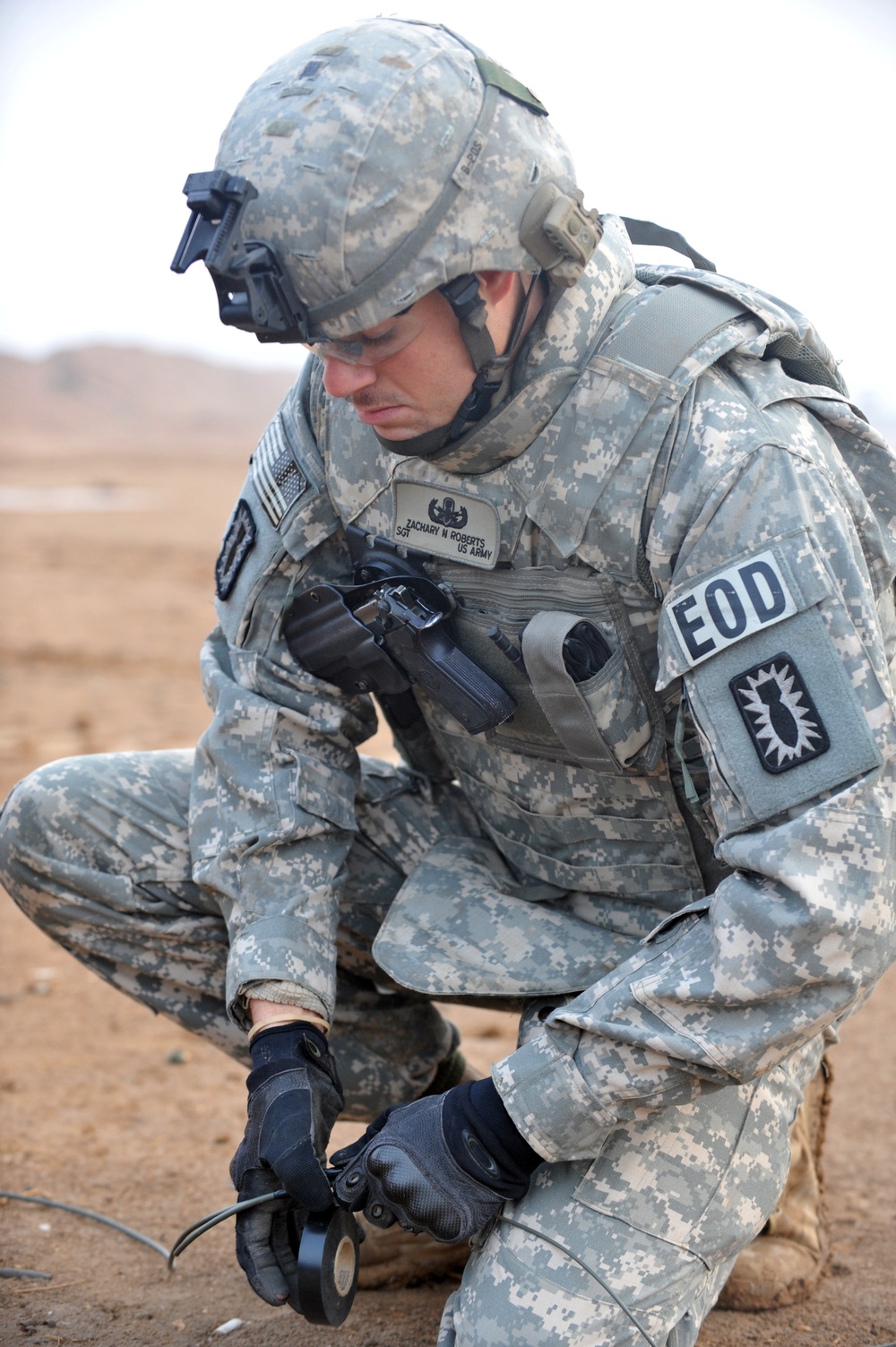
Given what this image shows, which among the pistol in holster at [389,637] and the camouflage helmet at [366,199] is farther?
the pistol in holster at [389,637]

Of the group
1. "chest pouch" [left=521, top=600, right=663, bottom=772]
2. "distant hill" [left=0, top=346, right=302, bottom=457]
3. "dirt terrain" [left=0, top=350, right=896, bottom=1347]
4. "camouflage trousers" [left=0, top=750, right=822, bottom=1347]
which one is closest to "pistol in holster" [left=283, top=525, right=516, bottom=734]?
"chest pouch" [left=521, top=600, right=663, bottom=772]

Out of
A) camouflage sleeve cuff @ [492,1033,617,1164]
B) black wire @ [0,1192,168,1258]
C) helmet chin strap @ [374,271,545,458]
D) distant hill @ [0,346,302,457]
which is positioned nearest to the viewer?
camouflage sleeve cuff @ [492,1033,617,1164]

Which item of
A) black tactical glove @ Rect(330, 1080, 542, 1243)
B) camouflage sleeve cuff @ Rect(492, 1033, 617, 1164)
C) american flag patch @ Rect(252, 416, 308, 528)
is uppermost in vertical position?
american flag patch @ Rect(252, 416, 308, 528)

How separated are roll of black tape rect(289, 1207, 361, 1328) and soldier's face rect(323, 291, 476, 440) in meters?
1.29

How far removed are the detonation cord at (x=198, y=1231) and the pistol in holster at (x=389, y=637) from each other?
0.82 meters

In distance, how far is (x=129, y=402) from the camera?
2157 inches

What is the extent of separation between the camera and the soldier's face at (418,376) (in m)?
2.15

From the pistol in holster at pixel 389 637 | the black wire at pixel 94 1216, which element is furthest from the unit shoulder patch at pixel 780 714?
the black wire at pixel 94 1216

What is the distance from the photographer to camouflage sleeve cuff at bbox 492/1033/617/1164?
198 cm

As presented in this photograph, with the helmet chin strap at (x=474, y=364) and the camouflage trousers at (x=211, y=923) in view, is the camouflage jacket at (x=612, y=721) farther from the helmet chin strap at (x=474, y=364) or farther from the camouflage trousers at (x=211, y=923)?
the camouflage trousers at (x=211, y=923)

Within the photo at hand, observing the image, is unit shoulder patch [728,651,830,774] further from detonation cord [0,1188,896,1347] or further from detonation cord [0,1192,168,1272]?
detonation cord [0,1192,168,1272]

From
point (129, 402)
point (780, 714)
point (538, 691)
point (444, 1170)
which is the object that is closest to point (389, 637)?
point (538, 691)

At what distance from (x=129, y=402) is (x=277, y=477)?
54.8m

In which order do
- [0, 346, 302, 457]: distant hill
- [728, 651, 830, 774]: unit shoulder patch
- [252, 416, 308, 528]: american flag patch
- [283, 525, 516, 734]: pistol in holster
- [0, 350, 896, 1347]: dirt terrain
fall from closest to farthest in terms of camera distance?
[728, 651, 830, 774]: unit shoulder patch
[283, 525, 516, 734]: pistol in holster
[0, 350, 896, 1347]: dirt terrain
[252, 416, 308, 528]: american flag patch
[0, 346, 302, 457]: distant hill
